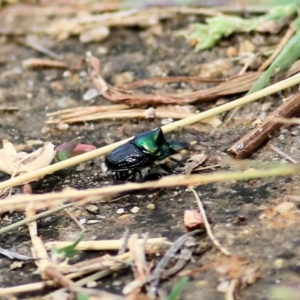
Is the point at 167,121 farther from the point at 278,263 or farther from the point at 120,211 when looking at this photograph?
the point at 278,263

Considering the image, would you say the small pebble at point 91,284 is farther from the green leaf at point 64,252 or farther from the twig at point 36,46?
the twig at point 36,46

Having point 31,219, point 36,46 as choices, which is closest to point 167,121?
point 31,219

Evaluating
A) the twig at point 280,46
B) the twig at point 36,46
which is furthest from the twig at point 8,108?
the twig at point 280,46

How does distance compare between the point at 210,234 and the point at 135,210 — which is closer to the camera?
the point at 210,234

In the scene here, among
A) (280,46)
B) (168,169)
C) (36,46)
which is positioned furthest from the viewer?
(36,46)

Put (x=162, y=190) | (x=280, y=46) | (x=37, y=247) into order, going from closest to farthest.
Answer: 1. (x=37, y=247)
2. (x=162, y=190)
3. (x=280, y=46)

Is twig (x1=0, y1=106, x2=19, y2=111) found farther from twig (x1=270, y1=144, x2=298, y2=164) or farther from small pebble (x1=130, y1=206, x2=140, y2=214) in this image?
twig (x1=270, y1=144, x2=298, y2=164)

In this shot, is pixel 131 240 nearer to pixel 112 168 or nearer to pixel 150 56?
pixel 112 168

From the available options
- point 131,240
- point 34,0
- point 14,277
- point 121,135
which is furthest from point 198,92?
point 34,0
